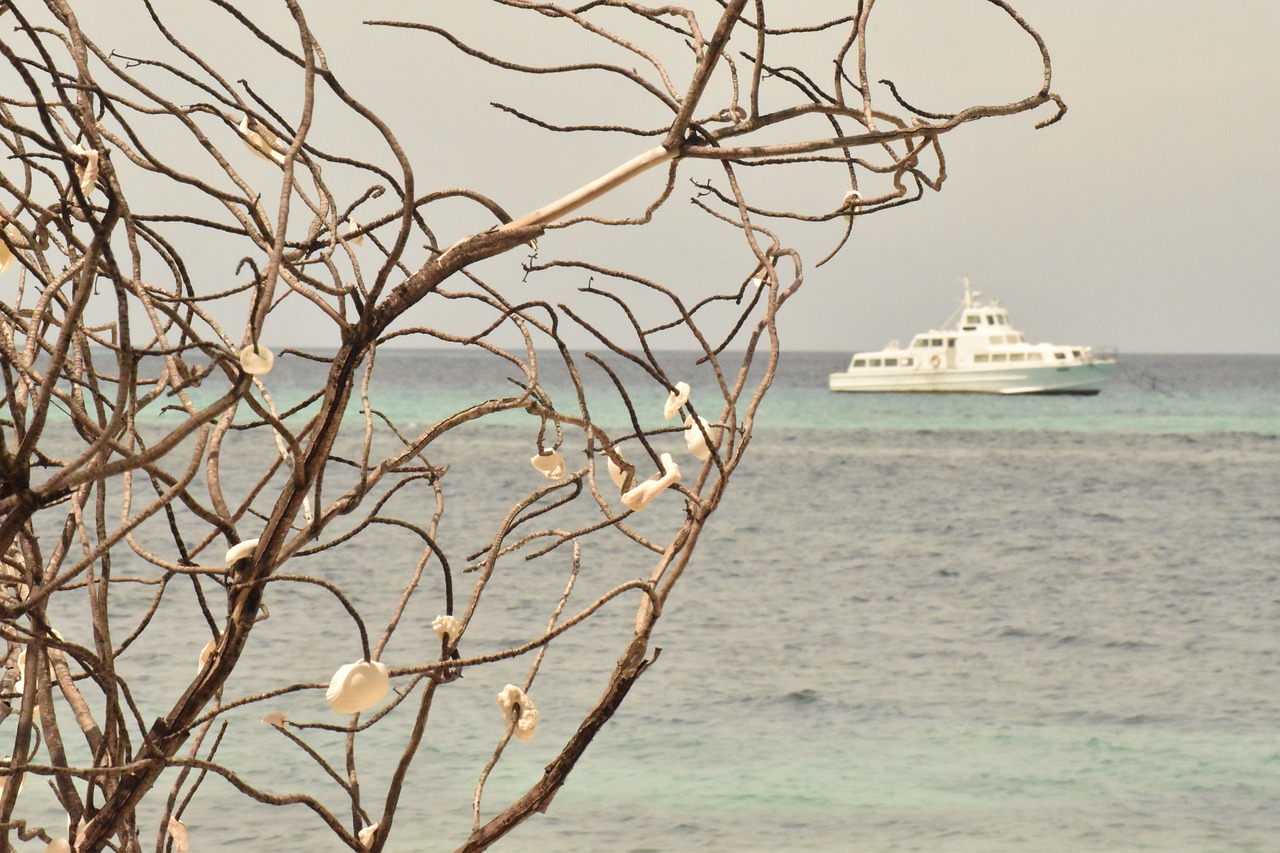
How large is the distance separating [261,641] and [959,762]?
3013 millimetres

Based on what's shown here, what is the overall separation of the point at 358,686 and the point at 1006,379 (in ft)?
129

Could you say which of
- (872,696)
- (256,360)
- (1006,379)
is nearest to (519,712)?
(256,360)

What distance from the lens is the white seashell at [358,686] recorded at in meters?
0.80

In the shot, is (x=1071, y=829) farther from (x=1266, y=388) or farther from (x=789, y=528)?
(x=1266, y=388)

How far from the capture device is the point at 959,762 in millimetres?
5086

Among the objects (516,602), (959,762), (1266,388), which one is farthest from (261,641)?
(1266,388)

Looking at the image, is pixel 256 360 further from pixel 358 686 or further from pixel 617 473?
pixel 617 473

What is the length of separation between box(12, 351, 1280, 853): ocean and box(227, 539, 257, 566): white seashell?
10.9 feet

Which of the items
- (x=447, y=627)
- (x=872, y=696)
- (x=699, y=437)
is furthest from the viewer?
(x=872, y=696)

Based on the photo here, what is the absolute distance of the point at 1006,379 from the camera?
38781 mm

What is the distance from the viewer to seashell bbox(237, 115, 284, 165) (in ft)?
3.22

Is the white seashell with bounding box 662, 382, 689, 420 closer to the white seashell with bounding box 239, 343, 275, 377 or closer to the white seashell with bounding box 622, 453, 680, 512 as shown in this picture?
the white seashell with bounding box 622, 453, 680, 512

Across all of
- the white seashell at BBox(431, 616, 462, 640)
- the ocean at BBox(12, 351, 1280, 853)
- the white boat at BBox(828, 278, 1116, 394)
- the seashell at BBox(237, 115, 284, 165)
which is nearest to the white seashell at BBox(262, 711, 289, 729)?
the white seashell at BBox(431, 616, 462, 640)

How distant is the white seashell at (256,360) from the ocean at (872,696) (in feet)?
11.5
